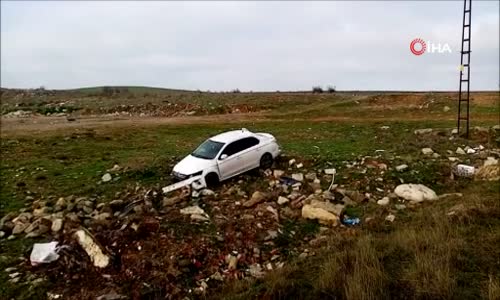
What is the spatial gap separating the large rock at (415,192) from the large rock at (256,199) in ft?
11.1

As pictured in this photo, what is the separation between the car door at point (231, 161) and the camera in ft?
42.5

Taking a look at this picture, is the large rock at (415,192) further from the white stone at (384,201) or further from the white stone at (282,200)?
the white stone at (282,200)

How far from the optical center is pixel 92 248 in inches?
339

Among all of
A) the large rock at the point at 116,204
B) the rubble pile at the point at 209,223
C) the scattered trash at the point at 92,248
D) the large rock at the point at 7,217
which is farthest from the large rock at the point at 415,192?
the large rock at the point at 7,217

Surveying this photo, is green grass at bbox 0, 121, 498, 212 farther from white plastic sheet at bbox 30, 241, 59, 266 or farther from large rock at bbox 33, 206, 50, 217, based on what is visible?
white plastic sheet at bbox 30, 241, 59, 266

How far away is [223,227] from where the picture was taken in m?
9.82

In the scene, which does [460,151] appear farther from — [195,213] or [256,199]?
[195,213]

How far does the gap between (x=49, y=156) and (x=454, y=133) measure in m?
15.1

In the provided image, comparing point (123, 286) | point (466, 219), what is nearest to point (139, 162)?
point (123, 286)

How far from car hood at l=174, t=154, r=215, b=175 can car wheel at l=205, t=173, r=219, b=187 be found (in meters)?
0.27

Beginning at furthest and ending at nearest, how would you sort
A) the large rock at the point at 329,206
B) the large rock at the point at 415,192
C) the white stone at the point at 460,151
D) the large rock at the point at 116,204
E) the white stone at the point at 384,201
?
1. the white stone at the point at 460,151
2. the large rock at the point at 415,192
3. the white stone at the point at 384,201
4. the large rock at the point at 116,204
5. the large rock at the point at 329,206

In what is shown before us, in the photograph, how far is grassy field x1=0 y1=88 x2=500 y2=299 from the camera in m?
7.19

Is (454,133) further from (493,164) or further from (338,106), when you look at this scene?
(338,106)

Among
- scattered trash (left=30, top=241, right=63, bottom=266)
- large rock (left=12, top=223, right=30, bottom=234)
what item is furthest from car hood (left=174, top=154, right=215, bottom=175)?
scattered trash (left=30, top=241, right=63, bottom=266)
